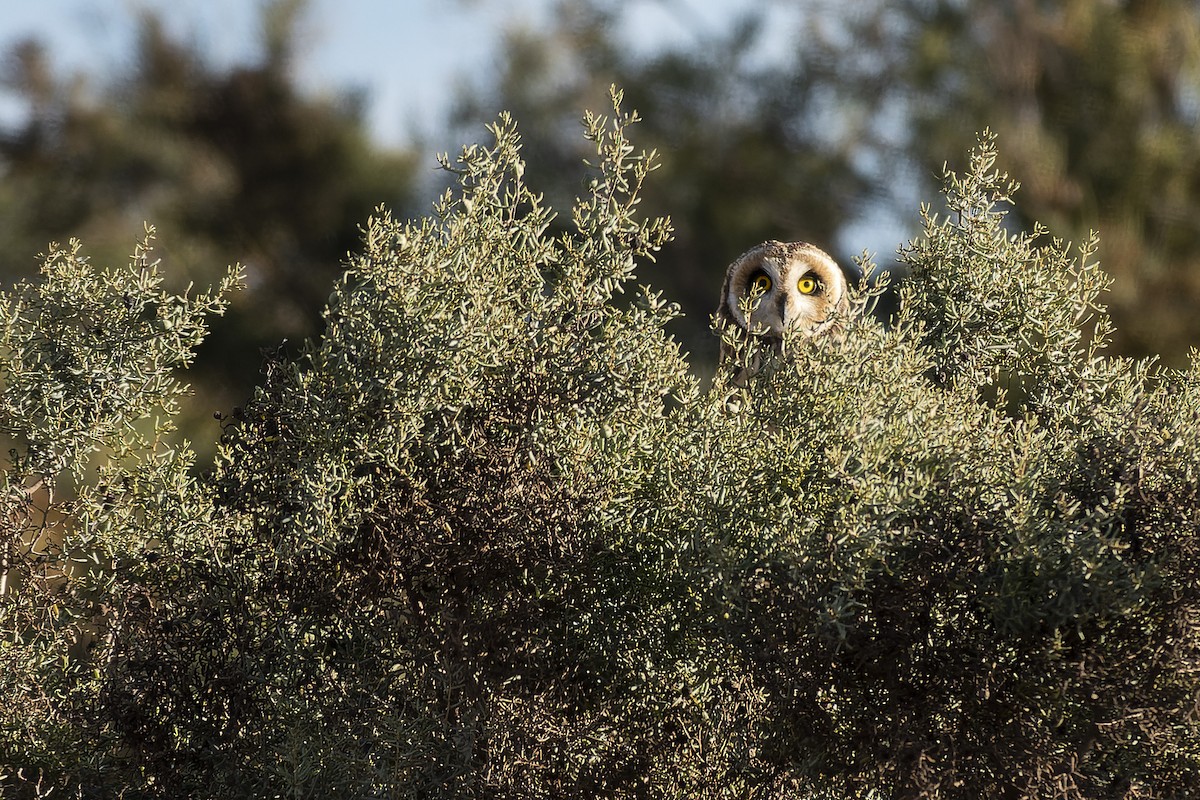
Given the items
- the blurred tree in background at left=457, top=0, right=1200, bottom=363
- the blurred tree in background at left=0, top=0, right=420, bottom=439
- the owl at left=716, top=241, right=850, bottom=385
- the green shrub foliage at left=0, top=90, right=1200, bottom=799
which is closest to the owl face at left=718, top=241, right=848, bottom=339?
the owl at left=716, top=241, right=850, bottom=385

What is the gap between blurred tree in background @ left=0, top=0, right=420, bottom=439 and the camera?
14.1 meters

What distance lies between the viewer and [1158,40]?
1052 cm

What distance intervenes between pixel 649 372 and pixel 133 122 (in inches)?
497

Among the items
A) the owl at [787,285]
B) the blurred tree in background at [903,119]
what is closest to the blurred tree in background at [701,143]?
the blurred tree in background at [903,119]

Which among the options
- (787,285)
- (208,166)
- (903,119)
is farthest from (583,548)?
(208,166)

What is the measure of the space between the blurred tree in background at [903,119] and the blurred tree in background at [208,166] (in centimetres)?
195

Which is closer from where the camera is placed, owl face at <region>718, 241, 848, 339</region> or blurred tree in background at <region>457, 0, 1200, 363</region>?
owl face at <region>718, 241, 848, 339</region>

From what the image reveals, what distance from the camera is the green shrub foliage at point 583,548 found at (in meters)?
2.86

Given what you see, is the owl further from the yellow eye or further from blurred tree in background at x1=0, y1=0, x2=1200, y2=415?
blurred tree in background at x1=0, y1=0, x2=1200, y2=415

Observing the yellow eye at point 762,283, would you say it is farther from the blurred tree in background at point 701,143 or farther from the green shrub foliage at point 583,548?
the blurred tree in background at point 701,143

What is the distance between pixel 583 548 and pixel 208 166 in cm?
1233

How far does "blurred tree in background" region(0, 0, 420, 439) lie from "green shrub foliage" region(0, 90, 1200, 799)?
10.4m

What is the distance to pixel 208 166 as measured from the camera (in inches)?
567

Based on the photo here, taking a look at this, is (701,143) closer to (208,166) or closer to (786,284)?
(208,166)
